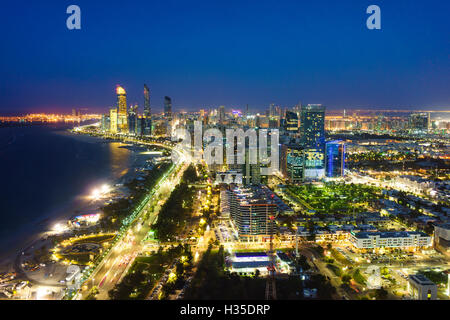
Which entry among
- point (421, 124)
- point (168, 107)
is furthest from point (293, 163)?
point (421, 124)

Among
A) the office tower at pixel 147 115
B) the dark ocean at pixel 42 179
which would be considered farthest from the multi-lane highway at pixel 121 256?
the office tower at pixel 147 115

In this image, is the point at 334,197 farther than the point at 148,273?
Yes

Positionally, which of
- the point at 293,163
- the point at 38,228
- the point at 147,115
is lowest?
the point at 38,228

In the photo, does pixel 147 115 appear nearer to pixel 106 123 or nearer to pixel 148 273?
pixel 106 123

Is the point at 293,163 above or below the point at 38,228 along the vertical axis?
above
